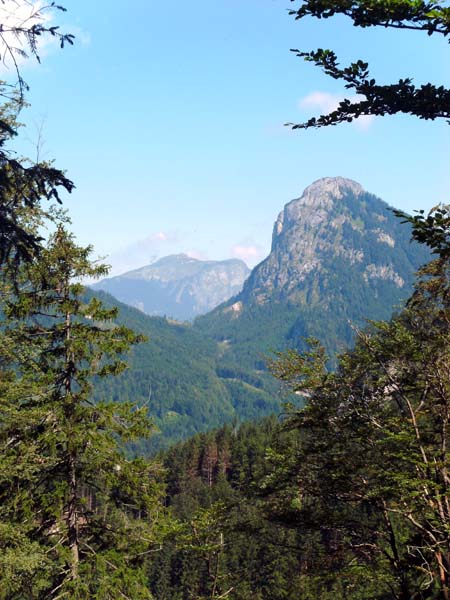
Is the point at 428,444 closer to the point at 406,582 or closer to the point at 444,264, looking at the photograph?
the point at 406,582

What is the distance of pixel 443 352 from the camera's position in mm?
11219

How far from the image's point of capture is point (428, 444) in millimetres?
11734

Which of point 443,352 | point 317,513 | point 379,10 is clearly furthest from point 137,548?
point 379,10

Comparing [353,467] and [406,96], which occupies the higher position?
[406,96]

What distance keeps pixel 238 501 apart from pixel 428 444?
17.5 ft

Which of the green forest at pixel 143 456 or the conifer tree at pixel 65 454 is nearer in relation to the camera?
the green forest at pixel 143 456

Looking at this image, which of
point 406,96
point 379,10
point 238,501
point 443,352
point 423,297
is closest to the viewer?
point 379,10

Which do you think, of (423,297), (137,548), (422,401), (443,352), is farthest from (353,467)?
(137,548)

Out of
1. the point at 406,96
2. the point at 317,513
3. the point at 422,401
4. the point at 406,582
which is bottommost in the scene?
the point at 406,582

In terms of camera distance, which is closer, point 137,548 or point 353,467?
point 353,467

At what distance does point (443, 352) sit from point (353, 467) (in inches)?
138

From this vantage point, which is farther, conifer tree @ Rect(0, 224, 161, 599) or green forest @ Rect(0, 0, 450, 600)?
conifer tree @ Rect(0, 224, 161, 599)

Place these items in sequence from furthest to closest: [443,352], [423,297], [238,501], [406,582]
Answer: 1. [238,501]
2. [423,297]
3. [443,352]
4. [406,582]

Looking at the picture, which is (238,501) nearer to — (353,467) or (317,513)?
(317,513)
